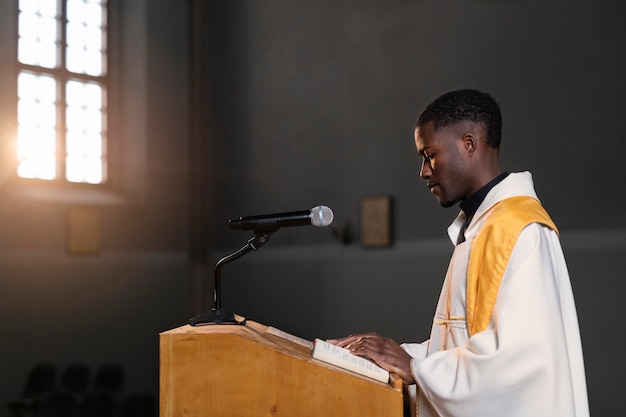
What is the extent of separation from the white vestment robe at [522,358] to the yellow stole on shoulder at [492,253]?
23mm

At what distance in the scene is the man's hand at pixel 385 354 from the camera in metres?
2.23

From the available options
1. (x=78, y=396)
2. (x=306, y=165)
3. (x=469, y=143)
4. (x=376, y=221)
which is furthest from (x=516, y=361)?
(x=78, y=396)

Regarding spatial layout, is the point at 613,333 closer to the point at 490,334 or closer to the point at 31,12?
the point at 490,334

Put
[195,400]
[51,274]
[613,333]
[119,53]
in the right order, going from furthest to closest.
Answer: [119,53]
[51,274]
[613,333]
[195,400]

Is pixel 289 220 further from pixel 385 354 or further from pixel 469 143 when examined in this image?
pixel 469 143

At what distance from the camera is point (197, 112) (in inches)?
343

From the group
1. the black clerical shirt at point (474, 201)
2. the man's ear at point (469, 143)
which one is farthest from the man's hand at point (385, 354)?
the man's ear at point (469, 143)

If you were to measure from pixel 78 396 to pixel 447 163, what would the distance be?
19.3 ft

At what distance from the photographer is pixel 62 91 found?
7.88 metres

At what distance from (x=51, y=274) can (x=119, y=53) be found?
104 inches

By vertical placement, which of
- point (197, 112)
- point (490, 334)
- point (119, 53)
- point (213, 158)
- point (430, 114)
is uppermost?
point (119, 53)

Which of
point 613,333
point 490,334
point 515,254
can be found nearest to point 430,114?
point 515,254

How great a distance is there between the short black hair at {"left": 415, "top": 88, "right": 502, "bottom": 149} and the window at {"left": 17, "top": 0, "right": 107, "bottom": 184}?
5.77 meters

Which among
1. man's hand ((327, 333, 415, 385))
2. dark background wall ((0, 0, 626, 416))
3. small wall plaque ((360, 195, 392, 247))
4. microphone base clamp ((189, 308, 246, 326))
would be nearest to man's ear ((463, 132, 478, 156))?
man's hand ((327, 333, 415, 385))
